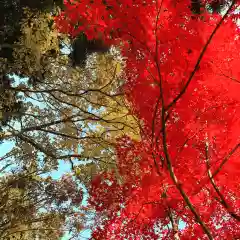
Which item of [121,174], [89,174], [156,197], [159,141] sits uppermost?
[89,174]

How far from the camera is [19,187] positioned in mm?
10180

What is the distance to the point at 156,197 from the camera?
7.16m

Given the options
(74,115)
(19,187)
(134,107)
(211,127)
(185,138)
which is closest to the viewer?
(211,127)

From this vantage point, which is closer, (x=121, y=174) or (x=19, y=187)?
(x=121, y=174)

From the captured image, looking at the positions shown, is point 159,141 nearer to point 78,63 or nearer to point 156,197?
point 156,197

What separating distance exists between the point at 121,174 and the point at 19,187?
125 inches

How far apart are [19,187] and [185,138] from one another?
216 inches

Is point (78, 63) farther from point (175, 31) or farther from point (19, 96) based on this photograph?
point (175, 31)

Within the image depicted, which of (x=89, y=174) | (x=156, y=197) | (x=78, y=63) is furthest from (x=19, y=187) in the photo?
(x=156, y=197)

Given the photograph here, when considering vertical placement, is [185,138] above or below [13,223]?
below

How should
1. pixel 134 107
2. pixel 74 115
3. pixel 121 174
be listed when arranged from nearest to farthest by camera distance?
pixel 134 107 → pixel 121 174 → pixel 74 115

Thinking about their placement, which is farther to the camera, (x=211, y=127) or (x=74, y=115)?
(x=74, y=115)

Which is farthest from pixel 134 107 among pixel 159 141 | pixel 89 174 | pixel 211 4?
pixel 211 4

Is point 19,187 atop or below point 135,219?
atop
